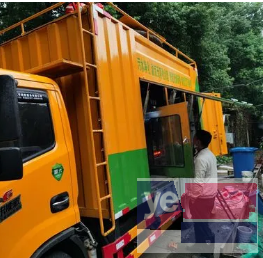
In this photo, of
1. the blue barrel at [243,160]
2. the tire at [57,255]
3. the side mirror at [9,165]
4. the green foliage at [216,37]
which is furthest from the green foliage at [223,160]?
the side mirror at [9,165]

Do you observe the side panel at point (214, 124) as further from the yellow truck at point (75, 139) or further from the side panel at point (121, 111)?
the side panel at point (121, 111)

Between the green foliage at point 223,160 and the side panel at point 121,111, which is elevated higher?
the side panel at point 121,111

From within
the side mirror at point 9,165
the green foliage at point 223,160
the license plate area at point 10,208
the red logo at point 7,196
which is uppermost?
the side mirror at point 9,165

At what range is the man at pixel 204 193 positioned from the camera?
3.49m

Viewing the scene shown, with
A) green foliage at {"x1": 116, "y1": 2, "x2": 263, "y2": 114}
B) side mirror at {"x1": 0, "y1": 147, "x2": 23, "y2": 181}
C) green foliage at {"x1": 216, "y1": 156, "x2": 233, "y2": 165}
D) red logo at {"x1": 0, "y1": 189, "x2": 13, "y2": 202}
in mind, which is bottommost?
green foliage at {"x1": 216, "y1": 156, "x2": 233, "y2": 165}

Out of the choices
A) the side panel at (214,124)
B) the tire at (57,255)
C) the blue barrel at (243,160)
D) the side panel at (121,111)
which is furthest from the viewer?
the blue barrel at (243,160)

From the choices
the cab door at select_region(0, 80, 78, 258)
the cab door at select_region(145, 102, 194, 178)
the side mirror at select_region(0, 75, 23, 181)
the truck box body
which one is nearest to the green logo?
the cab door at select_region(0, 80, 78, 258)

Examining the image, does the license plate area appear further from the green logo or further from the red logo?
the green logo

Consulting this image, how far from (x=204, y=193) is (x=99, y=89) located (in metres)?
1.89

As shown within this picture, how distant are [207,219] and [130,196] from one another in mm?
1257

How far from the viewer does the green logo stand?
2163mm

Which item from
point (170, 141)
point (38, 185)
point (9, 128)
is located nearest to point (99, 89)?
point (38, 185)

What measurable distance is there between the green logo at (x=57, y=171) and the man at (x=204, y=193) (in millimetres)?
1887

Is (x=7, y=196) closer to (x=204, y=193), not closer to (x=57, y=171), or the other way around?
(x=57, y=171)
